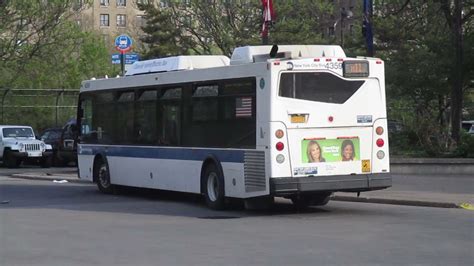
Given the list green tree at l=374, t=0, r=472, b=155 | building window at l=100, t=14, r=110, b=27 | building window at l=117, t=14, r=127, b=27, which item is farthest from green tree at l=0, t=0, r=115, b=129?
building window at l=100, t=14, r=110, b=27

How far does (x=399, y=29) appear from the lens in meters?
37.9

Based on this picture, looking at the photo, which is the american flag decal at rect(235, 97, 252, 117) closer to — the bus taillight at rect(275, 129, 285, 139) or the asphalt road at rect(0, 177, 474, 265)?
the bus taillight at rect(275, 129, 285, 139)

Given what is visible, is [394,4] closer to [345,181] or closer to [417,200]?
[417,200]

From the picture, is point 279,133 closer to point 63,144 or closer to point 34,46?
point 63,144

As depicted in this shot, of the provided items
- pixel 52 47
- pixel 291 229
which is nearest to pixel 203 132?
pixel 291 229

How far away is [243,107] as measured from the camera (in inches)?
658

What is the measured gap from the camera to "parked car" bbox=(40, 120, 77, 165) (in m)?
36.2

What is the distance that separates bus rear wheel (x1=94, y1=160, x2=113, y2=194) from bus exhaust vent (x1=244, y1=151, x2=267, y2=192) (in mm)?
6737

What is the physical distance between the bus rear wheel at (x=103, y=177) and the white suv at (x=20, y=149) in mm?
14314

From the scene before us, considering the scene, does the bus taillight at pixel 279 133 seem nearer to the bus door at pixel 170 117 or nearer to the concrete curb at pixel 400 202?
the bus door at pixel 170 117

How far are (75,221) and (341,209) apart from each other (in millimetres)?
5631

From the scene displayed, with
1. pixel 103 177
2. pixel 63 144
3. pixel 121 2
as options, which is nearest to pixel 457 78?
pixel 103 177

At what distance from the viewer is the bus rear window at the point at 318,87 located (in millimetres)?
15997

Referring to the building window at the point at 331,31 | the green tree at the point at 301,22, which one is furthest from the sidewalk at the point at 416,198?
the building window at the point at 331,31
